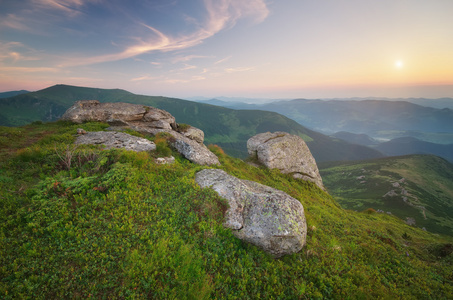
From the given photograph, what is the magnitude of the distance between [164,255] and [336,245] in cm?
953

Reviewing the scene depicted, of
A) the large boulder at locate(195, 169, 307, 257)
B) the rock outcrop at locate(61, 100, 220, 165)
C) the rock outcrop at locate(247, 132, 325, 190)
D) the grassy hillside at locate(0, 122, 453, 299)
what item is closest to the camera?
the grassy hillside at locate(0, 122, 453, 299)

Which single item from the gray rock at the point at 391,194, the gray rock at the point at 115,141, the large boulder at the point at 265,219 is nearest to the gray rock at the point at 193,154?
the gray rock at the point at 115,141

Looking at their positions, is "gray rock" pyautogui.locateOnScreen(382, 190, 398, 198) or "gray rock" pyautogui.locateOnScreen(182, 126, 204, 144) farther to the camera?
"gray rock" pyautogui.locateOnScreen(382, 190, 398, 198)

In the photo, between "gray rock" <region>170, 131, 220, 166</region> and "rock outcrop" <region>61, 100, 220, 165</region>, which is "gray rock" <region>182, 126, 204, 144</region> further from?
"gray rock" <region>170, 131, 220, 166</region>

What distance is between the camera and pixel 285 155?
983 inches

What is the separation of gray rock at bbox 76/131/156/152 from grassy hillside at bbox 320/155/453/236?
101820 millimetres

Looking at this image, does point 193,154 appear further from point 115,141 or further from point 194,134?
point 194,134

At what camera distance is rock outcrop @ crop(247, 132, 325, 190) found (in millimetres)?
23977

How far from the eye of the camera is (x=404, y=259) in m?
10.3

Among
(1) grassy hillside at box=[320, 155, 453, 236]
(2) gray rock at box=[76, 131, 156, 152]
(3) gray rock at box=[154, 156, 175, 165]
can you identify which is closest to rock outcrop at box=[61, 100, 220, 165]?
(2) gray rock at box=[76, 131, 156, 152]

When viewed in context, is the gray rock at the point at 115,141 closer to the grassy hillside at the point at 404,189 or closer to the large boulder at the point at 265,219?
the large boulder at the point at 265,219

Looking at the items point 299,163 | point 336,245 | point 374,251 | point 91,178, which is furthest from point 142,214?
point 299,163

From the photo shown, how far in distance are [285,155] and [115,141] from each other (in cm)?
2100

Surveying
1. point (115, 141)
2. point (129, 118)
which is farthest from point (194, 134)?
point (115, 141)
